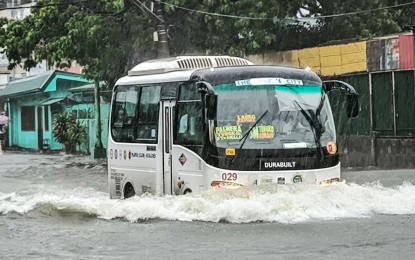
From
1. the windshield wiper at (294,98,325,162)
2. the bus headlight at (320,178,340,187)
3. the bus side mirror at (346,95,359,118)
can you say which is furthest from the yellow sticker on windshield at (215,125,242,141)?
the bus side mirror at (346,95,359,118)

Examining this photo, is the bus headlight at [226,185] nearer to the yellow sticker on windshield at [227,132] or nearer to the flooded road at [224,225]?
the flooded road at [224,225]

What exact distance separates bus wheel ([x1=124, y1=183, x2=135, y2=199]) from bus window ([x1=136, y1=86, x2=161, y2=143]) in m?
0.94

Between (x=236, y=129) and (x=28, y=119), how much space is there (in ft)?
110

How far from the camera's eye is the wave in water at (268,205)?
1112cm

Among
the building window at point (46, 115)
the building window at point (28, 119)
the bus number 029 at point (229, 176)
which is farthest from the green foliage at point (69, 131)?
the bus number 029 at point (229, 176)

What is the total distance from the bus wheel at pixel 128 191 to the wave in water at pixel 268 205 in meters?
1.63

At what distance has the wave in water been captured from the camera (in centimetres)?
1112

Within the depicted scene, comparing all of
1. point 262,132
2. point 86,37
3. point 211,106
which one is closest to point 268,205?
point 262,132

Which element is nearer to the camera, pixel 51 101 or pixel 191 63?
pixel 191 63

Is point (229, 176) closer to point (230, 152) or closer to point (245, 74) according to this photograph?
point (230, 152)

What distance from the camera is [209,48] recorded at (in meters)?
23.7

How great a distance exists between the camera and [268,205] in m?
11.2

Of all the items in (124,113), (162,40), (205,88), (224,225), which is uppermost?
(162,40)

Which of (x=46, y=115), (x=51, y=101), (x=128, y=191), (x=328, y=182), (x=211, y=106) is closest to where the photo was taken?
(x=211, y=106)
